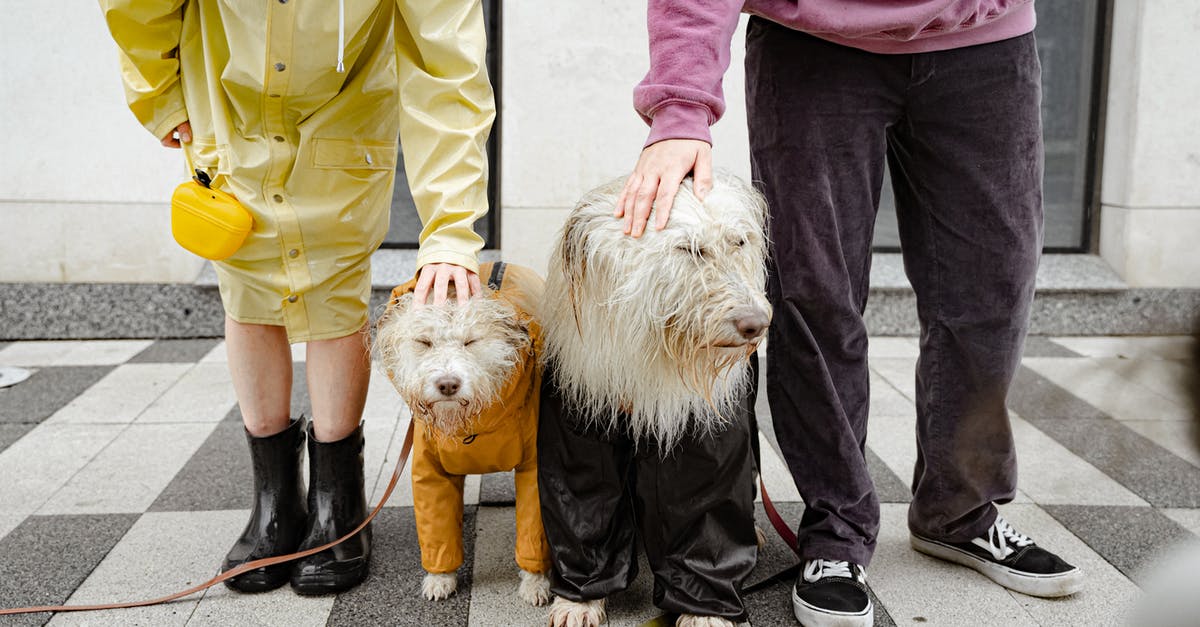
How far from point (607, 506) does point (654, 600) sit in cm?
27

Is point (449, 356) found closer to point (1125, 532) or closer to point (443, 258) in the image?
point (443, 258)

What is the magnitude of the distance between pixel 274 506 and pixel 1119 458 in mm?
2848

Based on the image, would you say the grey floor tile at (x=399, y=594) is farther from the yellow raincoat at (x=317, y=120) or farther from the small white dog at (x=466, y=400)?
the yellow raincoat at (x=317, y=120)

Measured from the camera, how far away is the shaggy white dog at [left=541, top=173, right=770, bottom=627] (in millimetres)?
1983

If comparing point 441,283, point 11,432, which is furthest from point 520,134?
point 441,283

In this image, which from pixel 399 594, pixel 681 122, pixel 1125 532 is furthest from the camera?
pixel 1125 532

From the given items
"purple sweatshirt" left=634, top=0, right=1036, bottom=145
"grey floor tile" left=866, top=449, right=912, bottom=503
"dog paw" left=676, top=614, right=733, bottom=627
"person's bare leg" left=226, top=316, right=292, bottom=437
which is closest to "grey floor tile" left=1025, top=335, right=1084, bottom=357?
"grey floor tile" left=866, top=449, right=912, bottom=503

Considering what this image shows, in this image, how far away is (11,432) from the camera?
3.64 metres

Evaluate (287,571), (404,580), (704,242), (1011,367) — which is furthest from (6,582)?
(1011,367)

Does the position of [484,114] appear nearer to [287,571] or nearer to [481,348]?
[481,348]

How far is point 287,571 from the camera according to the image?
2.57 metres

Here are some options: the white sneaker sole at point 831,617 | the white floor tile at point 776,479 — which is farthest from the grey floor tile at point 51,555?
the white floor tile at point 776,479

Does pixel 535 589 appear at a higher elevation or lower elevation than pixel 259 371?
lower

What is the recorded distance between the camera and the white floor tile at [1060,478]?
312cm
